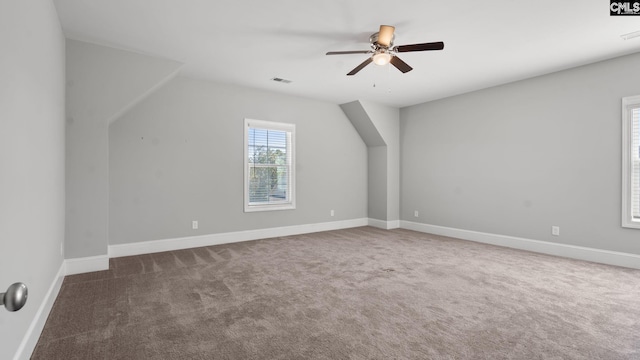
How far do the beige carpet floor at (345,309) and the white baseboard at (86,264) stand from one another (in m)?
0.12

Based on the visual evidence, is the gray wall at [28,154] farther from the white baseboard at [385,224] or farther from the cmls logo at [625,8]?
the white baseboard at [385,224]

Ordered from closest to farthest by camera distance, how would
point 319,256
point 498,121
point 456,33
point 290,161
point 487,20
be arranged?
point 487,20, point 456,33, point 319,256, point 498,121, point 290,161

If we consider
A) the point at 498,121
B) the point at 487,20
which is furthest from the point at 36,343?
the point at 498,121

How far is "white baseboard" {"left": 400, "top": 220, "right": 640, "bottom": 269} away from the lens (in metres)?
3.96

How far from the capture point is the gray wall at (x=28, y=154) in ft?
5.15

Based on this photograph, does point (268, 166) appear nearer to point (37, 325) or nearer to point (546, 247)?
point (37, 325)

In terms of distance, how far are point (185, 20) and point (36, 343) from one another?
291cm

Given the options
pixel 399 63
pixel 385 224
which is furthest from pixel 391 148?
pixel 399 63

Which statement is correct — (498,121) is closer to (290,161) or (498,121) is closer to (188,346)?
(290,161)

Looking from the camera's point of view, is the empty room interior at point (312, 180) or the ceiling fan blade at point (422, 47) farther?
the ceiling fan blade at point (422, 47)

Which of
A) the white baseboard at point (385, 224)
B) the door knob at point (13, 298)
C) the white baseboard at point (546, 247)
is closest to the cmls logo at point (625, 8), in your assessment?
the white baseboard at point (546, 247)

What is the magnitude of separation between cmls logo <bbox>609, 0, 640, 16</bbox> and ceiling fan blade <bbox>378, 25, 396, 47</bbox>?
6.34 feet

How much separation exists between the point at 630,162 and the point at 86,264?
672cm

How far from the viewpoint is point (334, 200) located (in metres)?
6.59
